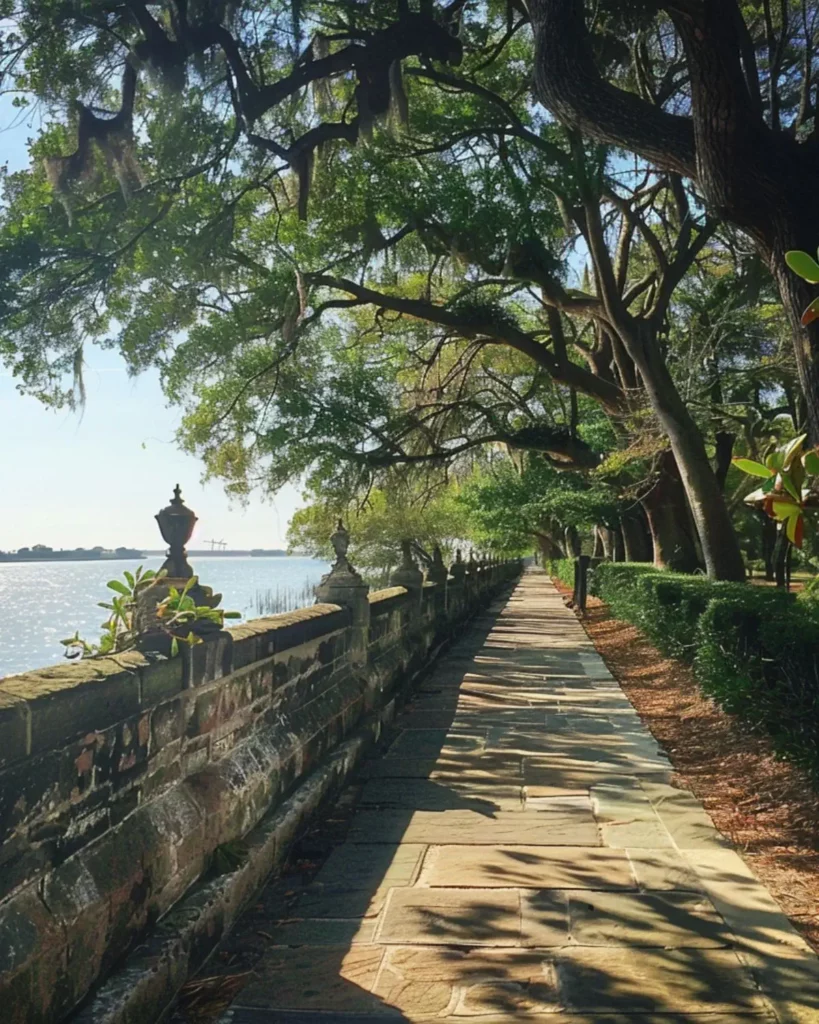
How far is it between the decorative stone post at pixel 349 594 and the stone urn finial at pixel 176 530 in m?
3.13

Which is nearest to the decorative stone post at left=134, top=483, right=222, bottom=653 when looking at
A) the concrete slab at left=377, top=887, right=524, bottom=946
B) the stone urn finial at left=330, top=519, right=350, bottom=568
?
the concrete slab at left=377, top=887, right=524, bottom=946

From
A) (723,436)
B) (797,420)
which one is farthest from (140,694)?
(723,436)

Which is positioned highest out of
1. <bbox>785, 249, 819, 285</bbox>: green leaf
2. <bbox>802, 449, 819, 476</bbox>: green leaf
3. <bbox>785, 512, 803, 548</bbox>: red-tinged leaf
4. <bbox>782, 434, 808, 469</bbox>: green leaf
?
<bbox>785, 249, 819, 285</bbox>: green leaf

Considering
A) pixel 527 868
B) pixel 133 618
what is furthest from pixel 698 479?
pixel 133 618

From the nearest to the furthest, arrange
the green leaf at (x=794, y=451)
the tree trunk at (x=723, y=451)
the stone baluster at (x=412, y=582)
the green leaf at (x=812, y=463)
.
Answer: the green leaf at (x=812, y=463) < the green leaf at (x=794, y=451) < the stone baluster at (x=412, y=582) < the tree trunk at (x=723, y=451)

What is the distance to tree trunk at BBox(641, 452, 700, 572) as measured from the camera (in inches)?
757

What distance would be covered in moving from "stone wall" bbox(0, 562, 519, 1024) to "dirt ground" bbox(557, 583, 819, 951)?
8.50 feet

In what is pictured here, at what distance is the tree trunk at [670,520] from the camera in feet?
63.1

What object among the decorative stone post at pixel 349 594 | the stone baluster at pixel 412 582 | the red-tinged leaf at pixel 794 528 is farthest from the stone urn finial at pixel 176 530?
the stone baluster at pixel 412 582

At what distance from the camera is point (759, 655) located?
738 cm

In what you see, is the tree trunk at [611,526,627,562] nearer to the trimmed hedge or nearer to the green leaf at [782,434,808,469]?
the trimmed hedge

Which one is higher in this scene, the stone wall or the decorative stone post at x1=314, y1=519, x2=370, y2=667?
the decorative stone post at x1=314, y1=519, x2=370, y2=667

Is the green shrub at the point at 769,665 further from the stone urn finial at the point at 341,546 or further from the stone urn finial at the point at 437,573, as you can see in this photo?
the stone urn finial at the point at 437,573

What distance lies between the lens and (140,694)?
12.2 feet
